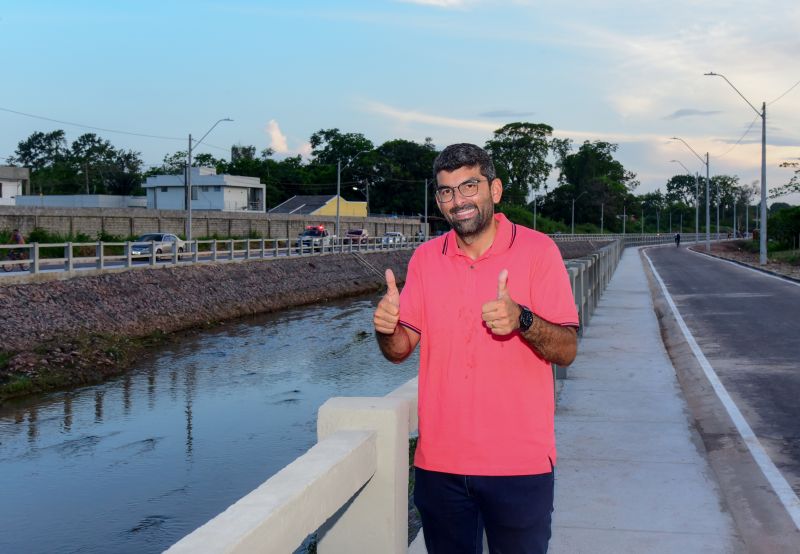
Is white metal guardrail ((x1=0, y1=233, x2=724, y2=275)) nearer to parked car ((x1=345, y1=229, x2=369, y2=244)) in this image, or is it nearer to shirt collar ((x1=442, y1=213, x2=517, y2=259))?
parked car ((x1=345, y1=229, x2=369, y2=244))

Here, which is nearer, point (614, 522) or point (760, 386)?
point (614, 522)

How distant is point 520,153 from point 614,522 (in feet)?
419

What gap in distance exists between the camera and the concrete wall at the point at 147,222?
4478 cm

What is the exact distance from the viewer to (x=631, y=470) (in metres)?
6.69

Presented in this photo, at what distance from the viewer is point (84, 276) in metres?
28.9

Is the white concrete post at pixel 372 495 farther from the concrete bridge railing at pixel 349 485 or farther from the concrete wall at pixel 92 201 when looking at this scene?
the concrete wall at pixel 92 201

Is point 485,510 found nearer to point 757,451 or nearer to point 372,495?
point 372,495

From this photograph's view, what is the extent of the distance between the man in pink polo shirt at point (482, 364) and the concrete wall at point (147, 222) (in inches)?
1715

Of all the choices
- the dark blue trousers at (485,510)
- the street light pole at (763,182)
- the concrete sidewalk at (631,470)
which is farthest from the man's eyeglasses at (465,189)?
the street light pole at (763,182)

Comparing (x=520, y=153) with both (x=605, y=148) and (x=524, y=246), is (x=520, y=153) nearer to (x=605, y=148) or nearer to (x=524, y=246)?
(x=605, y=148)

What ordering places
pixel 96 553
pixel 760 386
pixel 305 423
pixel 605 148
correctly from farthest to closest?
pixel 605 148 < pixel 305 423 < pixel 760 386 < pixel 96 553

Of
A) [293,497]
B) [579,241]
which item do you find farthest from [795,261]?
[579,241]

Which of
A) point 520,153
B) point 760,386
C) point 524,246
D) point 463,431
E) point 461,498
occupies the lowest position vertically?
point 760,386

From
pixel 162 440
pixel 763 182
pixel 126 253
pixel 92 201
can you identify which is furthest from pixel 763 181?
pixel 92 201
